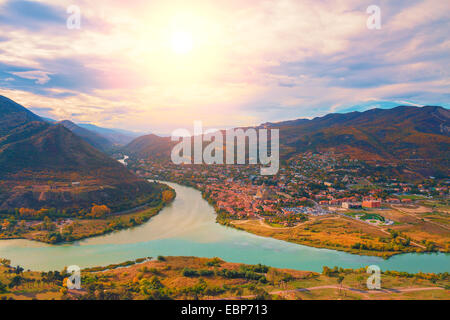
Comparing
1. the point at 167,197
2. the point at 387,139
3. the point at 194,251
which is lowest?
the point at 194,251

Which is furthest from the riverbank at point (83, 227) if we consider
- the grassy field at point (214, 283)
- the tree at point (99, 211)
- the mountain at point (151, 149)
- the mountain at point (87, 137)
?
the mountain at point (87, 137)

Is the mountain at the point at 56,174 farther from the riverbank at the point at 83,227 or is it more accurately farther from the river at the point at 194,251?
the river at the point at 194,251

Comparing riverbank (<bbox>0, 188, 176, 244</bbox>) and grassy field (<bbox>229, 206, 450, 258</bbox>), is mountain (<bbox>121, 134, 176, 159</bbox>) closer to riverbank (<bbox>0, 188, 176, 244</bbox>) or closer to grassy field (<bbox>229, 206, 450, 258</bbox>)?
riverbank (<bbox>0, 188, 176, 244</bbox>)

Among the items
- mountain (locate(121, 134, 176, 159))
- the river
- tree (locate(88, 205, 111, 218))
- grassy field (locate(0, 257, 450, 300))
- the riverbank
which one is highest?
mountain (locate(121, 134, 176, 159))

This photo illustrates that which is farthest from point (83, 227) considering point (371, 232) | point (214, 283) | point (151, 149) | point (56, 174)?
point (151, 149)

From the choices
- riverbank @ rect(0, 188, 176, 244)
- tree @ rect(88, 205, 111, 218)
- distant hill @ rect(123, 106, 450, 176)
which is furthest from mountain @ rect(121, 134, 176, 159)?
tree @ rect(88, 205, 111, 218)

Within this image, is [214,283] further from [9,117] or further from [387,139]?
[387,139]
